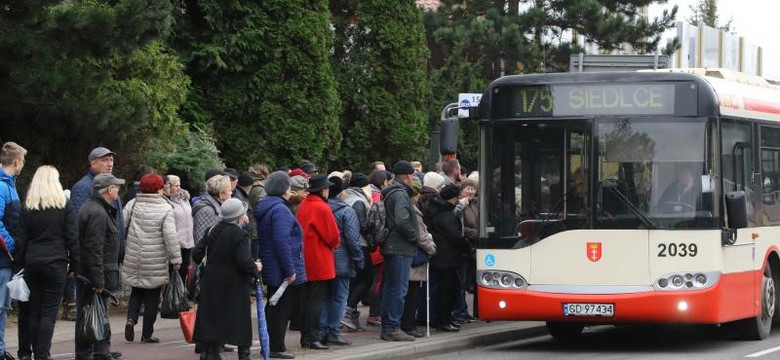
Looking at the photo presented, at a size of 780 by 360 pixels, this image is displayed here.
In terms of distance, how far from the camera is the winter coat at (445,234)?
16750mm

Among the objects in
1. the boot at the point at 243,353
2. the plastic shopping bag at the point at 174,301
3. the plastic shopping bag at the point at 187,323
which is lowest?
the boot at the point at 243,353

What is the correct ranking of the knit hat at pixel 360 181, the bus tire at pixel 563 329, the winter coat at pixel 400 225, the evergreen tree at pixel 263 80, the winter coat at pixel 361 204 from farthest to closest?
the evergreen tree at pixel 263 80, the bus tire at pixel 563 329, the knit hat at pixel 360 181, the winter coat at pixel 361 204, the winter coat at pixel 400 225

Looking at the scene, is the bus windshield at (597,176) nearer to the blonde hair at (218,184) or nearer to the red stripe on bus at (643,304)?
the red stripe on bus at (643,304)

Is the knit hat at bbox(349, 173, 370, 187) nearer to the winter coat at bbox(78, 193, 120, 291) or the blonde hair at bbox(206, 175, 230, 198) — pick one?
the blonde hair at bbox(206, 175, 230, 198)

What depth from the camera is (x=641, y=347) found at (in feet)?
53.7

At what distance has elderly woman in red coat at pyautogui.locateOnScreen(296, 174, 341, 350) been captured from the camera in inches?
571

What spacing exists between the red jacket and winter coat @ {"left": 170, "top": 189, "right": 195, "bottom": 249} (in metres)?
3.06

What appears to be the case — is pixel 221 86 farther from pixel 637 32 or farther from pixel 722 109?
pixel 637 32

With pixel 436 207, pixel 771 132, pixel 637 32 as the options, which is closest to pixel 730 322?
pixel 771 132

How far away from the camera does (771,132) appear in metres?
17.5

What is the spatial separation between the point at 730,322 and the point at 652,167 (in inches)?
108

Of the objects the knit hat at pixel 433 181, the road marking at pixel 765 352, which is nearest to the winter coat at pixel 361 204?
the knit hat at pixel 433 181

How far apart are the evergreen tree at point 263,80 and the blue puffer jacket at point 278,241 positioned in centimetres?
1214

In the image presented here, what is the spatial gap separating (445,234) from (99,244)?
4.92 m
